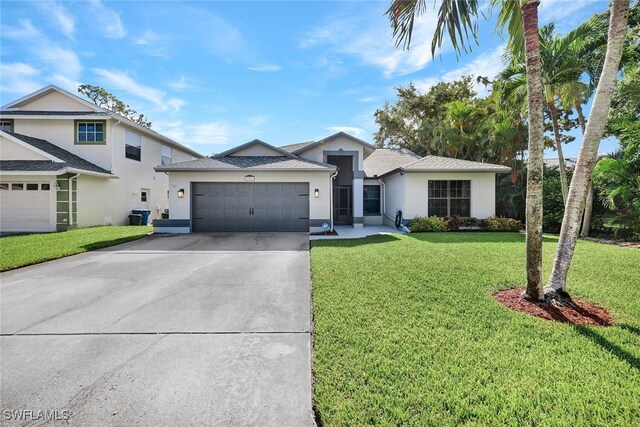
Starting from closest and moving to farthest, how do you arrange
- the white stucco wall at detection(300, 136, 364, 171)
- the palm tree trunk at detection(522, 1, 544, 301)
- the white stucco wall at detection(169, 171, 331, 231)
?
the palm tree trunk at detection(522, 1, 544, 301) → the white stucco wall at detection(169, 171, 331, 231) → the white stucco wall at detection(300, 136, 364, 171)

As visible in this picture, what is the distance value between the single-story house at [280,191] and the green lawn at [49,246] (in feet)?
7.32

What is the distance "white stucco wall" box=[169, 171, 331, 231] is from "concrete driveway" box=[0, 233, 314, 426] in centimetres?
610

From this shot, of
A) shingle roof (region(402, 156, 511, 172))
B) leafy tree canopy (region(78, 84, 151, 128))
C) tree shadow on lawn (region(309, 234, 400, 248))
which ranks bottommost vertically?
tree shadow on lawn (region(309, 234, 400, 248))

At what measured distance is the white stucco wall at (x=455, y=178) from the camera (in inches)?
546

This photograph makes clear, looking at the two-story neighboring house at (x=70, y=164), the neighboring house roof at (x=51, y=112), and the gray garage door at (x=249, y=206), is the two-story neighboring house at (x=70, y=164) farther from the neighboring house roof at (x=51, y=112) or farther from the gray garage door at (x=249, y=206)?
the gray garage door at (x=249, y=206)

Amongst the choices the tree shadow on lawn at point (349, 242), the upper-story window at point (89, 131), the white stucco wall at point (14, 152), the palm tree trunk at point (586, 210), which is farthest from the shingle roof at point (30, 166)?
the palm tree trunk at point (586, 210)

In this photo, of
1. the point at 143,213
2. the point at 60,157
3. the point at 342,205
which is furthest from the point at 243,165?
the point at 60,157

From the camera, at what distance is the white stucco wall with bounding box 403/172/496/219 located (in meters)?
13.9

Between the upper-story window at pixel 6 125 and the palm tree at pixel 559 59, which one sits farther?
the upper-story window at pixel 6 125

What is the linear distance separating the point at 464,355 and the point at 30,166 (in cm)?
1860

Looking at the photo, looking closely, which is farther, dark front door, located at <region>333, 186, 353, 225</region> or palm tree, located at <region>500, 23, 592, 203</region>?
dark front door, located at <region>333, 186, 353, 225</region>

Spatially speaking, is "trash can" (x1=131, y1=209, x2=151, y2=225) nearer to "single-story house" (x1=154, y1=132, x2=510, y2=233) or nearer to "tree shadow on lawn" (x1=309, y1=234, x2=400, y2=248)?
"single-story house" (x1=154, y1=132, x2=510, y2=233)

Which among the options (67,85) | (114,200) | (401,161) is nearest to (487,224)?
(401,161)

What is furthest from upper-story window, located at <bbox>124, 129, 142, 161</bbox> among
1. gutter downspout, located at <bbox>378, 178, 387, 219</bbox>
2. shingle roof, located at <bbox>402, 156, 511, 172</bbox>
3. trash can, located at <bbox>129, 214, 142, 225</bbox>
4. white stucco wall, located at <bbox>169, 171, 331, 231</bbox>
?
shingle roof, located at <bbox>402, 156, 511, 172</bbox>
